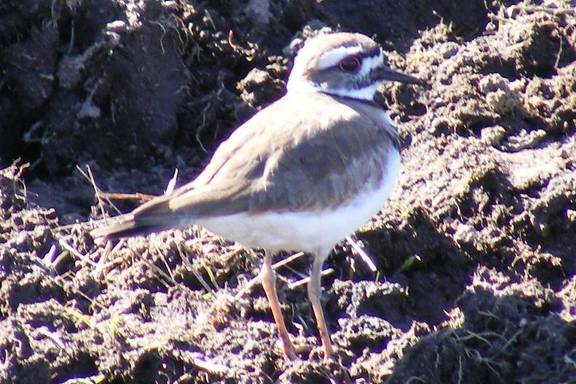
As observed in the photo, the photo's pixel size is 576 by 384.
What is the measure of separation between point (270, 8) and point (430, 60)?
113 cm

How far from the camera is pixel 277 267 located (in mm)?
6656

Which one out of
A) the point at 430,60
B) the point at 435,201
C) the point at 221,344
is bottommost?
the point at 221,344

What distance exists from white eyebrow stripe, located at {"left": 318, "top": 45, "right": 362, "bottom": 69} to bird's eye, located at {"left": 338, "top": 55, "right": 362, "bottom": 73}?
0.08 ft

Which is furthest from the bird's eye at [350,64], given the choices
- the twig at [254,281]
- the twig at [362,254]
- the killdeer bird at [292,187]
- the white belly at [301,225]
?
the twig at [254,281]

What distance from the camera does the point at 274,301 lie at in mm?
6098

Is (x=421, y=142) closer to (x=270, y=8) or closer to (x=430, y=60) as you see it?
(x=430, y=60)

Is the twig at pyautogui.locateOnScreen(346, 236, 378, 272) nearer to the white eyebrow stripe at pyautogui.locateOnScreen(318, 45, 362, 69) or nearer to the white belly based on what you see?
the white belly

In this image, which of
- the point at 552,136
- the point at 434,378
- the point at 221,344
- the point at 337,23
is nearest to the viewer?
the point at 434,378

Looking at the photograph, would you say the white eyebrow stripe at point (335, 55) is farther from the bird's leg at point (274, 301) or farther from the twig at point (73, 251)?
the twig at point (73, 251)

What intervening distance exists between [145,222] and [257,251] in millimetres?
1388

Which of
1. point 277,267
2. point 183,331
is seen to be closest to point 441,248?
point 277,267

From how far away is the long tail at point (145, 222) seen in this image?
5383 mm

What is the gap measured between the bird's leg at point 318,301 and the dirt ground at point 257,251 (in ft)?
0.24

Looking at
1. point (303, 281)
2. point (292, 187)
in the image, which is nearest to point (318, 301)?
point (303, 281)
